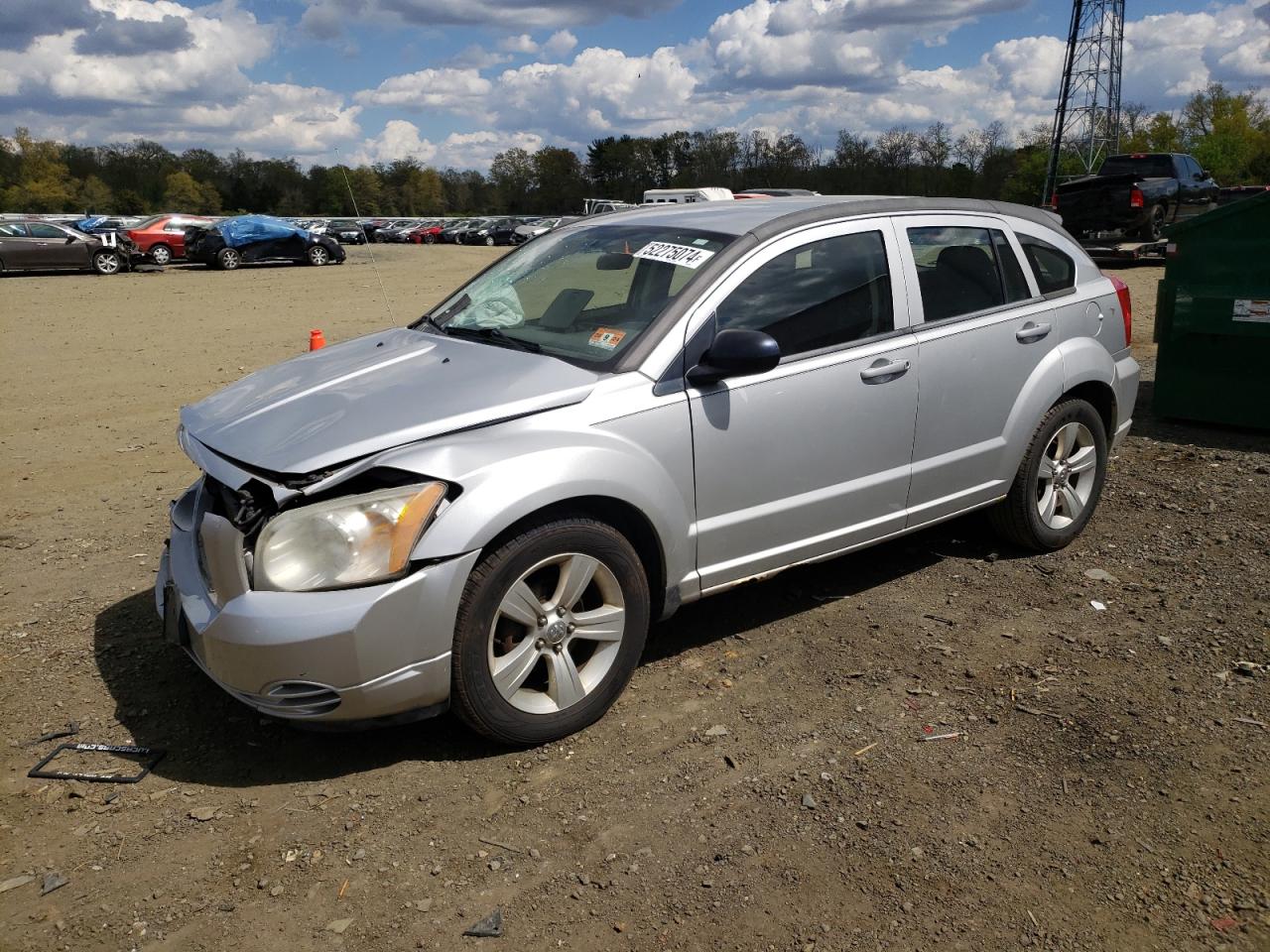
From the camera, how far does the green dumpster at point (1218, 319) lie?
725 centimetres

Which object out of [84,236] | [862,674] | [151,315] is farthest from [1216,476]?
[84,236]

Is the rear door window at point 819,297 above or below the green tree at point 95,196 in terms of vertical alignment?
below

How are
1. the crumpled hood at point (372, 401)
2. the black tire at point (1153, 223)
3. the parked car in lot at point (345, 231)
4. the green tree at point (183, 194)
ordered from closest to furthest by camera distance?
the crumpled hood at point (372, 401) < the black tire at point (1153, 223) < the parked car in lot at point (345, 231) < the green tree at point (183, 194)

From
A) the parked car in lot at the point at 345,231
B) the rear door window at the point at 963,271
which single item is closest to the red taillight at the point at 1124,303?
the rear door window at the point at 963,271

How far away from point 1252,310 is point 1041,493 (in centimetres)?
326

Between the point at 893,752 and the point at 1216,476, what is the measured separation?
4.21 m

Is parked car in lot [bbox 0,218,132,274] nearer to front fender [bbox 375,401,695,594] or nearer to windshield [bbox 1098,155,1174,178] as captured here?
windshield [bbox 1098,155,1174,178]

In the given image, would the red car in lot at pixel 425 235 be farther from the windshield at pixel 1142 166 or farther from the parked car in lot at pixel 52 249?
the windshield at pixel 1142 166

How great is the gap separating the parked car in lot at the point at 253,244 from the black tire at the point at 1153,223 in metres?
23.0

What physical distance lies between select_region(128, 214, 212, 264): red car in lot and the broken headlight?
3084cm

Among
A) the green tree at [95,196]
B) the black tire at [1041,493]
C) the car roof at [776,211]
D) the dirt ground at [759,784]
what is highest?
the green tree at [95,196]

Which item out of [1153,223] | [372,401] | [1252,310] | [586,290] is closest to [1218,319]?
[1252,310]

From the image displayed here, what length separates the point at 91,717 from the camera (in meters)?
3.91

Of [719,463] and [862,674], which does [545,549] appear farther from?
[862,674]
